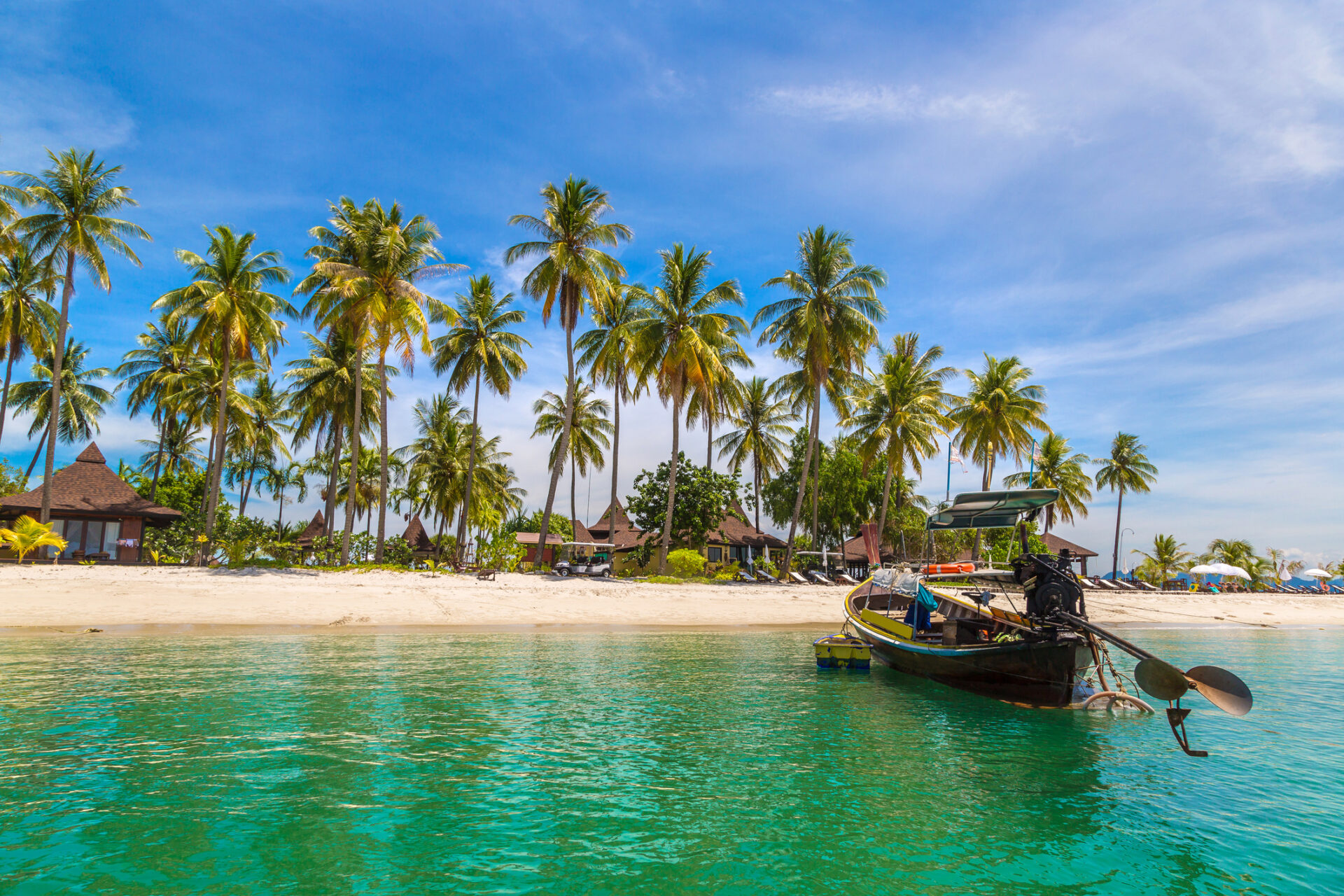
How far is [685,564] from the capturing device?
35.3 metres

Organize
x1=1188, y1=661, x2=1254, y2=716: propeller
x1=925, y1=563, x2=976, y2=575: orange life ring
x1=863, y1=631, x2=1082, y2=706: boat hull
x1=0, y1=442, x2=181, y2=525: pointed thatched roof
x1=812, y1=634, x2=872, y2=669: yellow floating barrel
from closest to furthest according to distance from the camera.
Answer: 1. x1=1188, y1=661, x2=1254, y2=716: propeller
2. x1=863, y1=631, x2=1082, y2=706: boat hull
3. x1=925, y1=563, x2=976, y2=575: orange life ring
4. x1=812, y1=634, x2=872, y2=669: yellow floating barrel
5. x1=0, y1=442, x2=181, y2=525: pointed thatched roof

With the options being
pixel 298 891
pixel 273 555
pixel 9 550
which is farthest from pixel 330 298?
pixel 298 891

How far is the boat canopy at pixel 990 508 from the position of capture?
1293cm

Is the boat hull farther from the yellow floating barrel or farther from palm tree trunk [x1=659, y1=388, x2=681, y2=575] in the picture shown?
palm tree trunk [x1=659, y1=388, x2=681, y2=575]

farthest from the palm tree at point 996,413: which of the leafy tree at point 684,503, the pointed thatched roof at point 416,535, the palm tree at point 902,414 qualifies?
the pointed thatched roof at point 416,535

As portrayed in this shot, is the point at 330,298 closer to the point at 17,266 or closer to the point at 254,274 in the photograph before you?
the point at 254,274

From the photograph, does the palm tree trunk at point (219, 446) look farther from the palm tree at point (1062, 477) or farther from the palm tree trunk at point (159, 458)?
the palm tree at point (1062, 477)

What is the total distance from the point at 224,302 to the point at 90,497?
45.5ft

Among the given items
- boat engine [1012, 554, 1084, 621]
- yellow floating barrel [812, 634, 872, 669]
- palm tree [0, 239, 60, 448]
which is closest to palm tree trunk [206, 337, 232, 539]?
palm tree [0, 239, 60, 448]

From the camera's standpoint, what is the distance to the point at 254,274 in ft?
105

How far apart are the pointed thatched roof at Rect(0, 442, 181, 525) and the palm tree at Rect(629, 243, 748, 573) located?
25.5 metres

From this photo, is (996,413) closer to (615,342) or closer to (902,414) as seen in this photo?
(902,414)

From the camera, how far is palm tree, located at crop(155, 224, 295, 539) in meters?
30.6

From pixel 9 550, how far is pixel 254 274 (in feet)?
54.7
